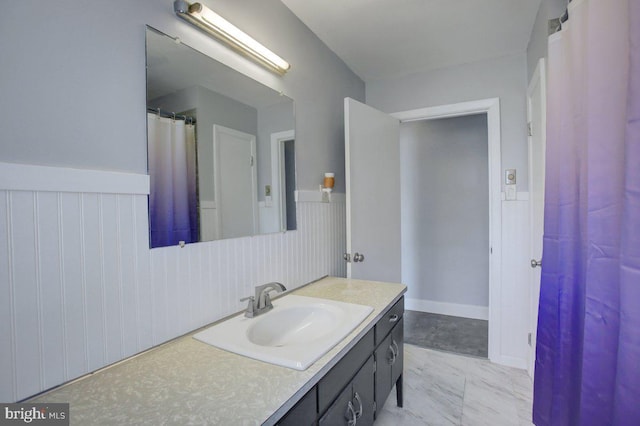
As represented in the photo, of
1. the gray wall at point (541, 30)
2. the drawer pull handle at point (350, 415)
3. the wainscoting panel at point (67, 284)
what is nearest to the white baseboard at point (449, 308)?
the gray wall at point (541, 30)

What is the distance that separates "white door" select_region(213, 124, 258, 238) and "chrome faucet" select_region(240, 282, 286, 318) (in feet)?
0.88

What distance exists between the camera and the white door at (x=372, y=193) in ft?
6.60

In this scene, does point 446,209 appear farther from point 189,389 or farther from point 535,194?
point 189,389

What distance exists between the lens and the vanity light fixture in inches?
44.3

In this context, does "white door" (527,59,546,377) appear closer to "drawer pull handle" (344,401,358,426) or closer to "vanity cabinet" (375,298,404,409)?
"vanity cabinet" (375,298,404,409)

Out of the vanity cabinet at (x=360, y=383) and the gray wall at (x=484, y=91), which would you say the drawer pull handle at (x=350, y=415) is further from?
the gray wall at (x=484, y=91)

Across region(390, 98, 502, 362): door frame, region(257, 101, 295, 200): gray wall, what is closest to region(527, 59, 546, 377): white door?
region(390, 98, 502, 362): door frame

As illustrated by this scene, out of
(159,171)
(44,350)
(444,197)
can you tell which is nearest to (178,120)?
(159,171)

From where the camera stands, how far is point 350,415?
3.59 feet

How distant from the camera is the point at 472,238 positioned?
3.27 meters

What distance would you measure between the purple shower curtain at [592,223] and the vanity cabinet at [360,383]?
0.60 metres

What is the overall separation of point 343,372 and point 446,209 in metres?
2.75

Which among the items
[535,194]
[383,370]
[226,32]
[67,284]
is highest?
[226,32]

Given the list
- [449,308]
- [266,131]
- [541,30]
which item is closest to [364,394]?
[266,131]
